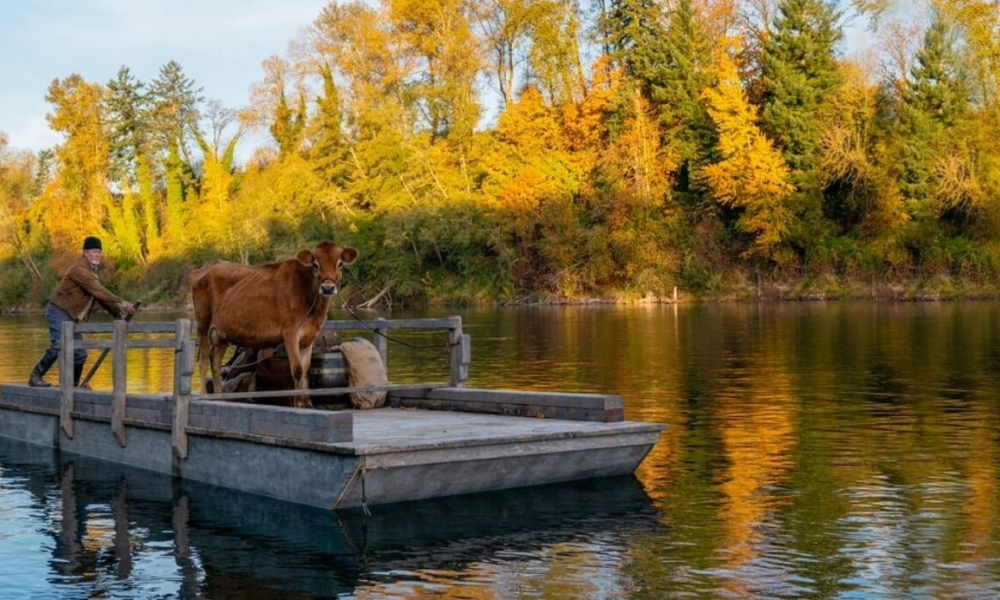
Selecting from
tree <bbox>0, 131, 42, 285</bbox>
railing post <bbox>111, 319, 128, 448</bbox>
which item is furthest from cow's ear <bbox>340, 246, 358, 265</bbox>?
tree <bbox>0, 131, 42, 285</bbox>

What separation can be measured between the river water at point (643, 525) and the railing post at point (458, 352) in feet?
9.43

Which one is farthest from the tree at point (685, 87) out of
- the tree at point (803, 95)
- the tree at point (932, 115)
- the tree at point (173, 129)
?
the tree at point (173, 129)

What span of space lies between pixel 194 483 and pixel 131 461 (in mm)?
1929

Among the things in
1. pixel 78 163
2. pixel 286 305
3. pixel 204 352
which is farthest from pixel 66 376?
pixel 78 163

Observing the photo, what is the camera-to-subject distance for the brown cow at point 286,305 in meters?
14.7

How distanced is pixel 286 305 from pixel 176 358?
4.79 ft

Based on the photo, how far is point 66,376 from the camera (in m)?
16.5

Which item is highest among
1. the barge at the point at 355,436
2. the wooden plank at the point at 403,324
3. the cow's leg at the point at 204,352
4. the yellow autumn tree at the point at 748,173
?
the yellow autumn tree at the point at 748,173

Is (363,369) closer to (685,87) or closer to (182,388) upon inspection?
(182,388)

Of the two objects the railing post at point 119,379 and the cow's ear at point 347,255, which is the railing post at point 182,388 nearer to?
the railing post at point 119,379

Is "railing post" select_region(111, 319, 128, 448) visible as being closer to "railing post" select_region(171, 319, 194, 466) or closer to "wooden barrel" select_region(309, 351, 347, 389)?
"railing post" select_region(171, 319, 194, 466)

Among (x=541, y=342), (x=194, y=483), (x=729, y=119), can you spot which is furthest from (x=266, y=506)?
(x=729, y=119)

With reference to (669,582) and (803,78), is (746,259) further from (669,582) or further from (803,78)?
(669,582)

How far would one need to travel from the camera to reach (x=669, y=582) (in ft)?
30.7
